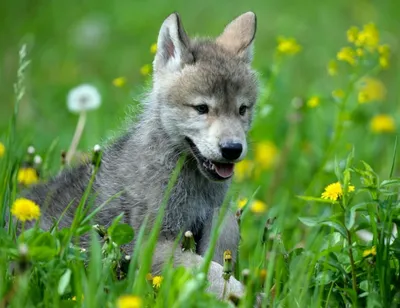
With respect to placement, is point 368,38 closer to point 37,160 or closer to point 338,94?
point 338,94

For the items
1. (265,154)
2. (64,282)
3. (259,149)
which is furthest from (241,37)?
(64,282)

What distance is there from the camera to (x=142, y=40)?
11.3m

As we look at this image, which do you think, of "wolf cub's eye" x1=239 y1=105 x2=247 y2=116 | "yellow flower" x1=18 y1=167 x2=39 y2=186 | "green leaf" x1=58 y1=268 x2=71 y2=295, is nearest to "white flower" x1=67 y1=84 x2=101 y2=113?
"yellow flower" x1=18 y1=167 x2=39 y2=186

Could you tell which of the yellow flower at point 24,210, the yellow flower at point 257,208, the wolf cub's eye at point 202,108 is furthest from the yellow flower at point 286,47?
the yellow flower at point 24,210

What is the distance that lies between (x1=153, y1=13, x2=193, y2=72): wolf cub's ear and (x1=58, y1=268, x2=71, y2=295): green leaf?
1.86 meters

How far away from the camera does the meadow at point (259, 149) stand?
13.0ft

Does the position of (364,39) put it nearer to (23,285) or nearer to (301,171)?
(301,171)

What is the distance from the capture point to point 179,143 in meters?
5.19

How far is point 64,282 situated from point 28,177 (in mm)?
2083

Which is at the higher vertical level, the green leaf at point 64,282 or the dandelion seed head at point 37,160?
the dandelion seed head at point 37,160

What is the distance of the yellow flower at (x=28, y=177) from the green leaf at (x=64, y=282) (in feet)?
6.64

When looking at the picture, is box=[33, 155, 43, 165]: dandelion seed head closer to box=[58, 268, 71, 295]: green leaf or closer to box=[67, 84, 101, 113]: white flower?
box=[67, 84, 101, 113]: white flower

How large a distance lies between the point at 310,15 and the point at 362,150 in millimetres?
4842

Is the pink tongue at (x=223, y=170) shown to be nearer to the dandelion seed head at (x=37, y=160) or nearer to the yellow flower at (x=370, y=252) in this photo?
the yellow flower at (x=370, y=252)
